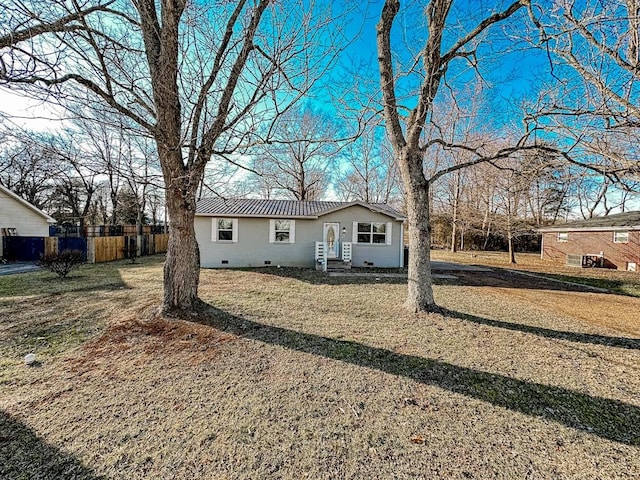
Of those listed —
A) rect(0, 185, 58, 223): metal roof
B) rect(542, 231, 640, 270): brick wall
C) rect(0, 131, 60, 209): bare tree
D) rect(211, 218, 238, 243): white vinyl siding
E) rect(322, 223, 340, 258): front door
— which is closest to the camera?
rect(211, 218, 238, 243): white vinyl siding

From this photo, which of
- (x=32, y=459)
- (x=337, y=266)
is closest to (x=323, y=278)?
(x=337, y=266)

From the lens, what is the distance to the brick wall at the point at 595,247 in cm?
1516

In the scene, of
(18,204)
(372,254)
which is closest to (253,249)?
(372,254)

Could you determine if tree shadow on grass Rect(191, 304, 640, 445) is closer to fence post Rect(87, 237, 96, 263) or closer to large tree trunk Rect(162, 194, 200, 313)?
large tree trunk Rect(162, 194, 200, 313)

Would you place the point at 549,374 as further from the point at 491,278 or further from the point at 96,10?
the point at 491,278

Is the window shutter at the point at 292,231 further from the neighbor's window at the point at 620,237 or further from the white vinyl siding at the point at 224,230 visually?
the neighbor's window at the point at 620,237

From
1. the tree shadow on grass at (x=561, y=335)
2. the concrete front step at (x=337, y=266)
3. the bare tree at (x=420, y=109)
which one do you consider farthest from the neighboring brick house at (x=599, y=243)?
the bare tree at (x=420, y=109)

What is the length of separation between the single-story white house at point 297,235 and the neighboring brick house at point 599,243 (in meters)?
12.5

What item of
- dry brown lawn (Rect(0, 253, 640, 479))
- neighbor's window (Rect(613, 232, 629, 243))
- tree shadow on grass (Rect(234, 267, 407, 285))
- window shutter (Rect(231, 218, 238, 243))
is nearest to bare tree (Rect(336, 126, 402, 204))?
window shutter (Rect(231, 218, 238, 243))

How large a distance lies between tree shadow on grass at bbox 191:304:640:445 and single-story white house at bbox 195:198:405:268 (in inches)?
328

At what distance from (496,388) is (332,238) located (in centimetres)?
1086

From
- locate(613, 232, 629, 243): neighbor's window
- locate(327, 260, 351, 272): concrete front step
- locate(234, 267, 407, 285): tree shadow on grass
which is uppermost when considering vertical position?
locate(613, 232, 629, 243): neighbor's window

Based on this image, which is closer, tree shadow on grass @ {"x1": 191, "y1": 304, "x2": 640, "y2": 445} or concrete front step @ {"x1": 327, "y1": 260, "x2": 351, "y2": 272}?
tree shadow on grass @ {"x1": 191, "y1": 304, "x2": 640, "y2": 445}

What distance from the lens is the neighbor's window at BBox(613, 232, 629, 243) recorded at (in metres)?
15.4
